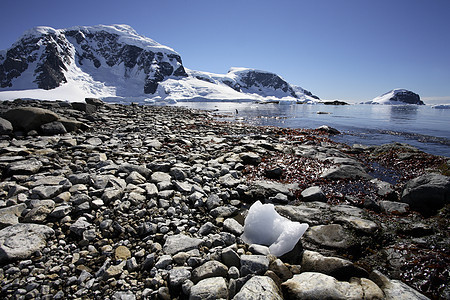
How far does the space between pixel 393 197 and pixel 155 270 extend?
6.72 meters

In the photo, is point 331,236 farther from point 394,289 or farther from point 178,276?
point 178,276

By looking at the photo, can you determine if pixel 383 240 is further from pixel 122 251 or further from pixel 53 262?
pixel 53 262

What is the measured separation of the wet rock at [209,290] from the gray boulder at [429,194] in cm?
520

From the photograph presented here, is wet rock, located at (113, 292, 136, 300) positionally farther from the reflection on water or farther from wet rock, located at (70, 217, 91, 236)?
the reflection on water

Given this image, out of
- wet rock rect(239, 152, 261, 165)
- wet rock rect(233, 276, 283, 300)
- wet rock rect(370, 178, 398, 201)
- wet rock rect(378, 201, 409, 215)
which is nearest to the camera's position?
wet rock rect(233, 276, 283, 300)

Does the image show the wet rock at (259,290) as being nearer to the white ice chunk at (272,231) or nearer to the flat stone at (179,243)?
the white ice chunk at (272,231)

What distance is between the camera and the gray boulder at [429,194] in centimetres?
500

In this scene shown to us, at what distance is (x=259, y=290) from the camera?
2.65 m

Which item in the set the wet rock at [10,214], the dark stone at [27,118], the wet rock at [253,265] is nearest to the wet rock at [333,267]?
the wet rock at [253,265]

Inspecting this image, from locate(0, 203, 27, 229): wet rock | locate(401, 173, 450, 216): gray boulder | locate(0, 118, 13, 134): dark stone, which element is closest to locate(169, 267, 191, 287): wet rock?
locate(0, 203, 27, 229): wet rock

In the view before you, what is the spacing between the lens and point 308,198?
19.3 feet

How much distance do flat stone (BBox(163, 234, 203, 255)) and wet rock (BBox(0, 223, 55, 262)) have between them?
184cm

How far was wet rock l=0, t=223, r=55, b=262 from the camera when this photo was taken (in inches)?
114

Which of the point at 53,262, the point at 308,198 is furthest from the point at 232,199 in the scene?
the point at 53,262
